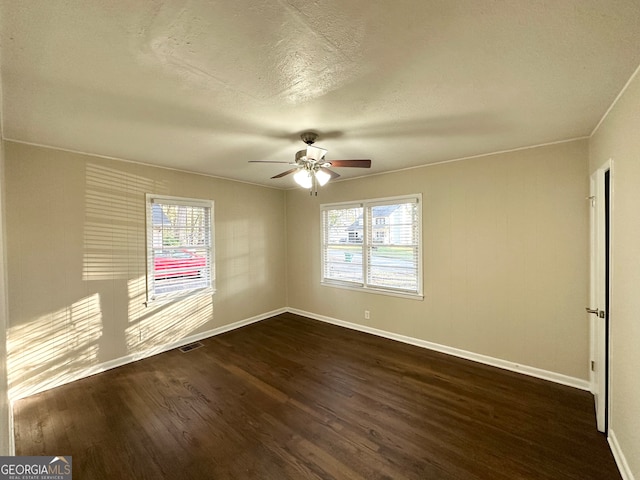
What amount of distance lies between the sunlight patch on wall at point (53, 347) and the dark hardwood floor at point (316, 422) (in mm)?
182

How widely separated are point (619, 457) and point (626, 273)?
127cm

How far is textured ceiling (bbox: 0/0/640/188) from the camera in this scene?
115 centimetres

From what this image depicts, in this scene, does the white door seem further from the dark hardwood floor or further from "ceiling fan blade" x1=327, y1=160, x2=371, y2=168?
"ceiling fan blade" x1=327, y1=160, x2=371, y2=168

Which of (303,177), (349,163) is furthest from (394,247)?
(303,177)

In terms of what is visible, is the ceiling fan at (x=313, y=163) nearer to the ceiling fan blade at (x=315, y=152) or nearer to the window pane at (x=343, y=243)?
the ceiling fan blade at (x=315, y=152)

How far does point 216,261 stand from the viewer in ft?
14.1

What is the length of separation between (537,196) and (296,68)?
292cm

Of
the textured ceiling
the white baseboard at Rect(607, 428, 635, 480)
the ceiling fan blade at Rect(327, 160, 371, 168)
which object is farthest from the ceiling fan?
the white baseboard at Rect(607, 428, 635, 480)

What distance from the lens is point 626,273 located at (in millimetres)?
1674

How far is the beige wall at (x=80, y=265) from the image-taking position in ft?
8.64

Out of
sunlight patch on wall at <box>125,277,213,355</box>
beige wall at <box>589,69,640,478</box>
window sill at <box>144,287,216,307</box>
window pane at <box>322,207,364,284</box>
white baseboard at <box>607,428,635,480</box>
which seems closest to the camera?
beige wall at <box>589,69,640,478</box>

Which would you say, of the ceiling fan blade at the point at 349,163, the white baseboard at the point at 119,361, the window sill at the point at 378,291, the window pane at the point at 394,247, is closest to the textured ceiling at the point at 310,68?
the ceiling fan blade at the point at 349,163

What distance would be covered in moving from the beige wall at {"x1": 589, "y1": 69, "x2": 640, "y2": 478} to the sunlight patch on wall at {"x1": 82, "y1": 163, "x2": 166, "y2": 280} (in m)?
4.61

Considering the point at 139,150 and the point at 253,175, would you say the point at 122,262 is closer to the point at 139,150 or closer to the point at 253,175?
the point at 139,150
